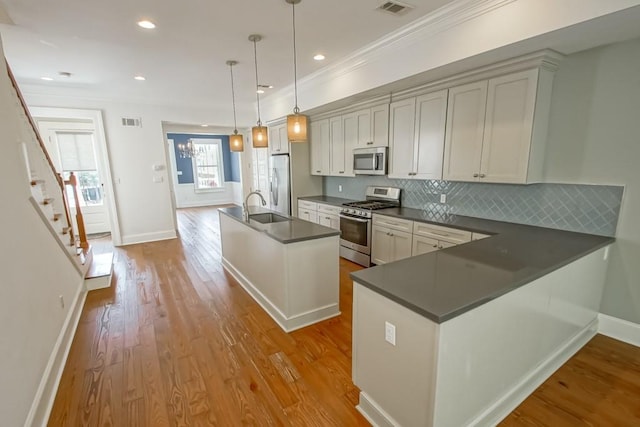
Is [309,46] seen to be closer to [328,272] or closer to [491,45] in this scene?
[491,45]

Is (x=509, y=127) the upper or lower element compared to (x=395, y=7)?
lower

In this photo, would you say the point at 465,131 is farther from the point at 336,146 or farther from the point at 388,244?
the point at 336,146

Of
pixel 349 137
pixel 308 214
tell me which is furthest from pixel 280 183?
pixel 349 137

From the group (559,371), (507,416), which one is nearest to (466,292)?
(507,416)

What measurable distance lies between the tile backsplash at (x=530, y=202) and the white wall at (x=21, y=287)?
402 cm

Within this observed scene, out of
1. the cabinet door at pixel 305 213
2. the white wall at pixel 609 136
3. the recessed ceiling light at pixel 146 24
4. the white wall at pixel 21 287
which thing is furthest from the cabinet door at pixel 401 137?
the white wall at pixel 21 287

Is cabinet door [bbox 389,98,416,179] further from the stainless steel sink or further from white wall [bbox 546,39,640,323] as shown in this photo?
the stainless steel sink

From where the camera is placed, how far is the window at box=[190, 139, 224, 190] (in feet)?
34.0

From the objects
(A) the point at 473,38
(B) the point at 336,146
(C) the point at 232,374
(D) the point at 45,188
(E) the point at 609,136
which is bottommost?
(C) the point at 232,374

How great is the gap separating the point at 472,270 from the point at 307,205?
4003 millimetres

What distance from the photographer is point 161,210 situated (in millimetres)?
6066

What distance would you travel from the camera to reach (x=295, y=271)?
2686mm

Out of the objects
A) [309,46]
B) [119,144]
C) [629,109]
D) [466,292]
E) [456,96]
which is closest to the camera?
[466,292]

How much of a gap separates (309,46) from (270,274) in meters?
2.65
